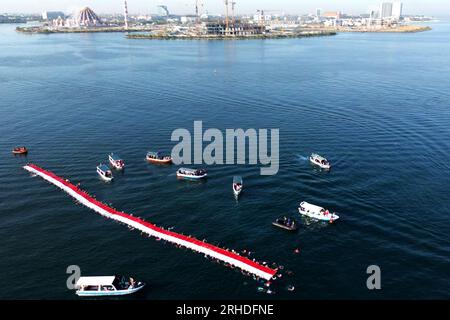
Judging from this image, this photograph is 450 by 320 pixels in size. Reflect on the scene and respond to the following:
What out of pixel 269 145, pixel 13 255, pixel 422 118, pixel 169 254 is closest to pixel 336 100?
pixel 422 118

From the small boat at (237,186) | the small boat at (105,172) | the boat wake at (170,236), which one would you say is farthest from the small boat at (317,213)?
the small boat at (105,172)

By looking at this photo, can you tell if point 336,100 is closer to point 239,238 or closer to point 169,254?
point 239,238

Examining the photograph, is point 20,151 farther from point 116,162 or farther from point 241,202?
point 241,202

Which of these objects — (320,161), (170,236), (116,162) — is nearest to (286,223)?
(170,236)

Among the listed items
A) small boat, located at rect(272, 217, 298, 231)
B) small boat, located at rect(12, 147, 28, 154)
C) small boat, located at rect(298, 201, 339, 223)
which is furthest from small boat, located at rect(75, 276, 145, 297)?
small boat, located at rect(12, 147, 28, 154)

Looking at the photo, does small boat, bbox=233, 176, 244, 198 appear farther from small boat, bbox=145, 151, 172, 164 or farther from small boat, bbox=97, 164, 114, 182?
small boat, bbox=97, 164, 114, 182

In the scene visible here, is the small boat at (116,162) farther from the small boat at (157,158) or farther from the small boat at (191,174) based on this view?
the small boat at (191,174)
